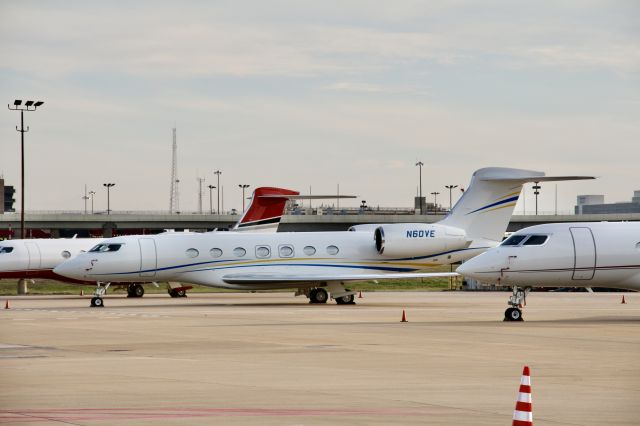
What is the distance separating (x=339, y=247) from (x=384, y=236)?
2.24m

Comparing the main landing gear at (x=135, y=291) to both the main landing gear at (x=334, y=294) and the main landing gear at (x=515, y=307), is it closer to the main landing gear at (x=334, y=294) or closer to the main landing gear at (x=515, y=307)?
the main landing gear at (x=334, y=294)

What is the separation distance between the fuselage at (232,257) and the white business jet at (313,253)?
0.04 meters

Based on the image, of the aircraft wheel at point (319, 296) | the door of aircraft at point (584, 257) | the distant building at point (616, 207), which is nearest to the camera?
the door of aircraft at point (584, 257)

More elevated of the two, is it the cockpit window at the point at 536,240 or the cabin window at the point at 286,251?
the cockpit window at the point at 536,240

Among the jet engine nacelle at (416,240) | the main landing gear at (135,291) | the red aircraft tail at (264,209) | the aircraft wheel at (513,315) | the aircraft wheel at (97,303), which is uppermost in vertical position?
the red aircraft tail at (264,209)

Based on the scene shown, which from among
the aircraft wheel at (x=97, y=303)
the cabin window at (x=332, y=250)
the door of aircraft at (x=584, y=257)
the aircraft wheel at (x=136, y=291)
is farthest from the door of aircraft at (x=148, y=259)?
the door of aircraft at (x=584, y=257)

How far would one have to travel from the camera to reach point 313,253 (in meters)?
50.3

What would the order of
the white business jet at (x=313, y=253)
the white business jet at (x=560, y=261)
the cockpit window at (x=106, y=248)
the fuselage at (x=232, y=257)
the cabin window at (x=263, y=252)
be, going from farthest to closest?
the cabin window at (x=263, y=252) < the cockpit window at (x=106, y=248) < the white business jet at (x=313, y=253) < the fuselage at (x=232, y=257) < the white business jet at (x=560, y=261)

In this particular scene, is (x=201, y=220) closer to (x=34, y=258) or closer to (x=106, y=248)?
(x=34, y=258)

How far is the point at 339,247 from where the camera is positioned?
166 ft

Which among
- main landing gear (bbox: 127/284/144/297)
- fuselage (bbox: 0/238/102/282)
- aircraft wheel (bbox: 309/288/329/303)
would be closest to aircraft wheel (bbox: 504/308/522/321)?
aircraft wheel (bbox: 309/288/329/303)

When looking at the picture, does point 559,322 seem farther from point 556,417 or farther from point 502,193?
point 556,417

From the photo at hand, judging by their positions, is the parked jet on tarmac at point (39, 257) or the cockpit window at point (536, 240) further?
the parked jet on tarmac at point (39, 257)

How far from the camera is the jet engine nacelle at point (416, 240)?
163 ft
